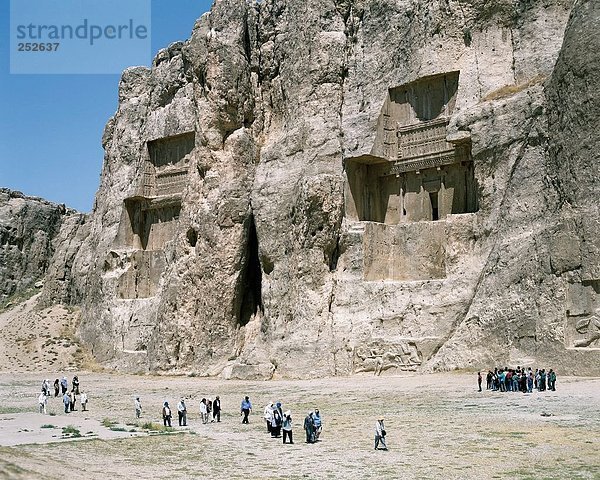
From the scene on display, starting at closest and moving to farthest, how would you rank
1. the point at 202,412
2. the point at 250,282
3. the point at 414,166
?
1. the point at 202,412
2. the point at 414,166
3. the point at 250,282

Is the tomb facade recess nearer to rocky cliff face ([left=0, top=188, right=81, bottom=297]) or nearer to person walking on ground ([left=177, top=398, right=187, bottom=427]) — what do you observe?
person walking on ground ([left=177, top=398, right=187, bottom=427])

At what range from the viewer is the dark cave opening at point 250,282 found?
40.6 m

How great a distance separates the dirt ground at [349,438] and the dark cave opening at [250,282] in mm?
11692

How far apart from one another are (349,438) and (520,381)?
821cm

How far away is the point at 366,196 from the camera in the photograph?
122 feet

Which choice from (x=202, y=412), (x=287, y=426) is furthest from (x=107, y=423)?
(x=287, y=426)

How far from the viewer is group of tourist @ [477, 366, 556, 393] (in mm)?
24641

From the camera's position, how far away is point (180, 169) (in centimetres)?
4669

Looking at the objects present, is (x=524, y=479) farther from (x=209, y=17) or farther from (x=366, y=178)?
(x=209, y=17)

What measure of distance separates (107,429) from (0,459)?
7.79 metres

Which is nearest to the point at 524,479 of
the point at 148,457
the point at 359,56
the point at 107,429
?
the point at 148,457

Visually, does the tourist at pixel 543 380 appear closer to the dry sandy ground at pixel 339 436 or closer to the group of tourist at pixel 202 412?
the dry sandy ground at pixel 339 436

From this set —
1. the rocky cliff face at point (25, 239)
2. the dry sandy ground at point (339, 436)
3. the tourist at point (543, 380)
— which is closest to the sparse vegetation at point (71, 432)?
the dry sandy ground at point (339, 436)

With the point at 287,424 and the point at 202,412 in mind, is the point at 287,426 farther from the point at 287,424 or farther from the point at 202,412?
the point at 202,412
